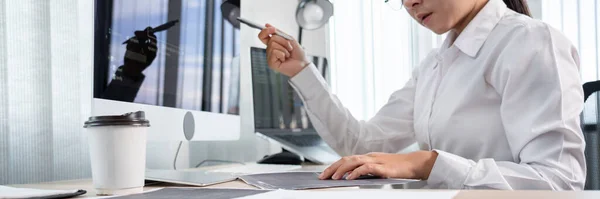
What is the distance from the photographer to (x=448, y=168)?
913 mm

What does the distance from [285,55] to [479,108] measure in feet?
1.67

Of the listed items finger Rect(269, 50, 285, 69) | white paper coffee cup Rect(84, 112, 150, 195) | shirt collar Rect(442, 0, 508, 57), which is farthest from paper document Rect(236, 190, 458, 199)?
finger Rect(269, 50, 285, 69)

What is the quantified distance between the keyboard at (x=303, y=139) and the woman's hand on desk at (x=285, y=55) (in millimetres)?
330

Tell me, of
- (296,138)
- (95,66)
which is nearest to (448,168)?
(95,66)

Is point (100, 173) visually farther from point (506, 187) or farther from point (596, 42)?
point (596, 42)

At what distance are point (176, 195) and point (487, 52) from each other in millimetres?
744

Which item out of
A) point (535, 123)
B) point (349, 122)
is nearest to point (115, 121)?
point (535, 123)

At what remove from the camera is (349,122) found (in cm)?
149

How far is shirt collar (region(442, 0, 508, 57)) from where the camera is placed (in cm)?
116

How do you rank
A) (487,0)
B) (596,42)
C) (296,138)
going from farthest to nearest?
(596,42), (296,138), (487,0)

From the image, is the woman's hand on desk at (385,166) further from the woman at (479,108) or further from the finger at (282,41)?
the finger at (282,41)

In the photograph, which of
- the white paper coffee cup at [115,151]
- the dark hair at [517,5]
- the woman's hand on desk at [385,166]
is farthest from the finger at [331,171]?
the dark hair at [517,5]

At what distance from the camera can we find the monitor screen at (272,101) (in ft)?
5.69

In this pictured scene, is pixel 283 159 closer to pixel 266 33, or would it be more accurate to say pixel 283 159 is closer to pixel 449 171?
pixel 266 33
